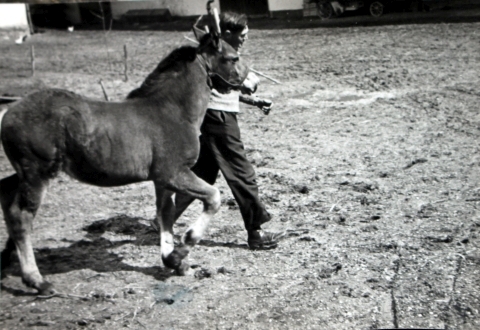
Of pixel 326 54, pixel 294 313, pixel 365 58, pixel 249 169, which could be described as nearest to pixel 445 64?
pixel 365 58

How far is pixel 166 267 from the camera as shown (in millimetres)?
5469

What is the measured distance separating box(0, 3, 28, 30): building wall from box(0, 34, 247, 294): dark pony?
22826 millimetres

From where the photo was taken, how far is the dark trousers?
5594mm

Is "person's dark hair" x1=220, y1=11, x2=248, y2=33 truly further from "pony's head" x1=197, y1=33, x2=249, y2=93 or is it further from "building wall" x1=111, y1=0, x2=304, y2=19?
"building wall" x1=111, y1=0, x2=304, y2=19

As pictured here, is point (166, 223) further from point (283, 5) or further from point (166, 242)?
point (283, 5)

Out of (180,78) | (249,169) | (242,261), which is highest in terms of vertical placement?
(180,78)

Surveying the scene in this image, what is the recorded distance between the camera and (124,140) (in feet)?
16.1

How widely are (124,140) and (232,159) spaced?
108 centimetres

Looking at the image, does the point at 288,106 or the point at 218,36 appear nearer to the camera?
the point at 218,36

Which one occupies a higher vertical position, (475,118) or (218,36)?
(218,36)

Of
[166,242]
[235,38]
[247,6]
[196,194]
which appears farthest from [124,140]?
[247,6]

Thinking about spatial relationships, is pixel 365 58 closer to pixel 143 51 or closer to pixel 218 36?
pixel 143 51

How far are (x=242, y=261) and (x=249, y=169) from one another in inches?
30.2

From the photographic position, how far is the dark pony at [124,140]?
15.5ft
